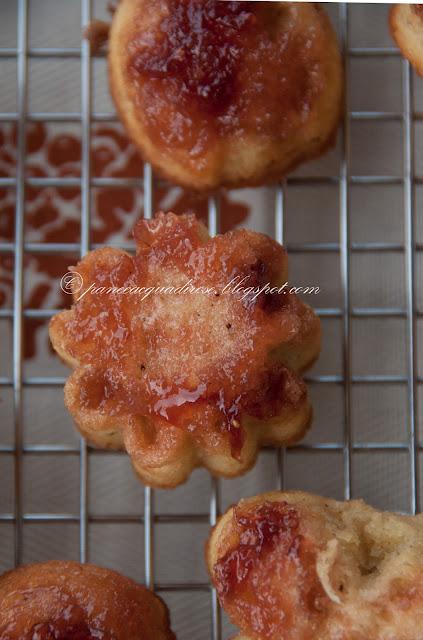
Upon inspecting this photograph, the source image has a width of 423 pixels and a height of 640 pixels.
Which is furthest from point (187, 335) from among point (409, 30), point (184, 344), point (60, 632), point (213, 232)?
point (409, 30)

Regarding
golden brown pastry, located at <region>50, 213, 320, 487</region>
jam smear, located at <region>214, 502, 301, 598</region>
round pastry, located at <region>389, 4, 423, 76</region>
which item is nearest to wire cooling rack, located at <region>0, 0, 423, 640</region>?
round pastry, located at <region>389, 4, 423, 76</region>

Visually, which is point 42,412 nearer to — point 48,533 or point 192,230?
point 48,533

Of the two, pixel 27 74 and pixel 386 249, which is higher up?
pixel 27 74

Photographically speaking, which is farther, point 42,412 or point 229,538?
point 42,412

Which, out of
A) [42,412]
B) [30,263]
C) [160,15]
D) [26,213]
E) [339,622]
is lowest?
[339,622]

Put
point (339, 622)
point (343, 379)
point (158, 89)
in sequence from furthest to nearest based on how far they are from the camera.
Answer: point (343, 379) → point (158, 89) → point (339, 622)

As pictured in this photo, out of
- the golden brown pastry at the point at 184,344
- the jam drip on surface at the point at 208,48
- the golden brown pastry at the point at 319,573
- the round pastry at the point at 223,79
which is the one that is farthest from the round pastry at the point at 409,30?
the golden brown pastry at the point at 319,573


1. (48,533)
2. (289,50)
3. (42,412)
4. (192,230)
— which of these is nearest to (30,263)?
(42,412)
